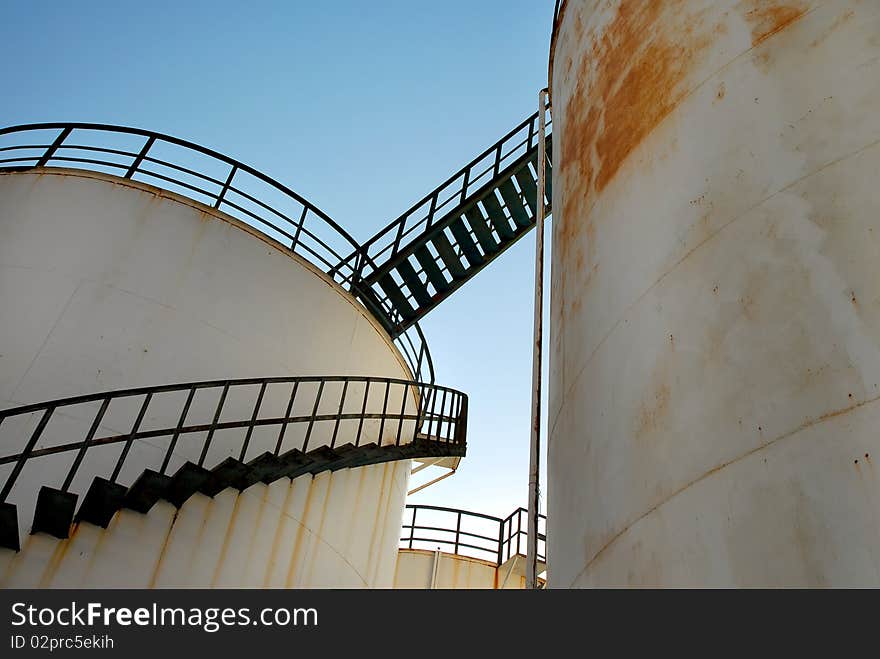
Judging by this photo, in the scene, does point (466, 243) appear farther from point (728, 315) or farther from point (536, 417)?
point (728, 315)

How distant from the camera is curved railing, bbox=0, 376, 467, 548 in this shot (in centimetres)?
601

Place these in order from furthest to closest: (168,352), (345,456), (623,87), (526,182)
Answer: (526,182) → (345,456) → (168,352) → (623,87)

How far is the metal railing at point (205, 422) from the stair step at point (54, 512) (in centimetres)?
12

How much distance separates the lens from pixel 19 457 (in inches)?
220

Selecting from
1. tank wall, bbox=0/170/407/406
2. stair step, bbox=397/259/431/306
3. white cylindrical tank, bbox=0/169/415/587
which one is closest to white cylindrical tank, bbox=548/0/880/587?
white cylindrical tank, bbox=0/169/415/587

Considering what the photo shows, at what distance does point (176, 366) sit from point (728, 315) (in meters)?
6.26

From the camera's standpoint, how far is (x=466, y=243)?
1205cm

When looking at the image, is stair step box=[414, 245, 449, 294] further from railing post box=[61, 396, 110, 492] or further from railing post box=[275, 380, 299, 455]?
railing post box=[61, 396, 110, 492]

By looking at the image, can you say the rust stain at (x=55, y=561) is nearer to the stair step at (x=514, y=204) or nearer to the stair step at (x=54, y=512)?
the stair step at (x=54, y=512)

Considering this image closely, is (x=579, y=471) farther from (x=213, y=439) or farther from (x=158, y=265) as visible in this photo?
(x=158, y=265)

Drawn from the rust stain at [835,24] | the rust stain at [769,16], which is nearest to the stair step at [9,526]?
the rust stain at [769,16]

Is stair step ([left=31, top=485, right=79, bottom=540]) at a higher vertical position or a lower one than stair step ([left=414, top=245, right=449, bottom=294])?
lower

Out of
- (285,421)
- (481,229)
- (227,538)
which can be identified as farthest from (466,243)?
(227,538)

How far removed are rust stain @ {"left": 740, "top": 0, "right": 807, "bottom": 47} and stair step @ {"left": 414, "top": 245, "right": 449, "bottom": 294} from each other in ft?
26.8
